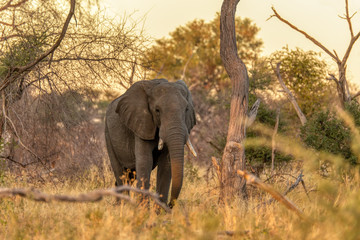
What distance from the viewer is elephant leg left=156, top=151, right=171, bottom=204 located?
323 inches

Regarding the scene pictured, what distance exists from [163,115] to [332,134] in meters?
4.29

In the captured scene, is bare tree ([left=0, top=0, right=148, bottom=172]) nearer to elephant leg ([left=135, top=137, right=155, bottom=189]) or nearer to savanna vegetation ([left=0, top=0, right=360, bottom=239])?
savanna vegetation ([left=0, top=0, right=360, bottom=239])

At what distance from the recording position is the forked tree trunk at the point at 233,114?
829 cm

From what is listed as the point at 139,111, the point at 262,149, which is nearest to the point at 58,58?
the point at 139,111

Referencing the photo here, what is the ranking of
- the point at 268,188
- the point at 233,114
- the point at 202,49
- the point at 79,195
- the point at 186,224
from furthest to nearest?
the point at 202,49, the point at 233,114, the point at 186,224, the point at 268,188, the point at 79,195

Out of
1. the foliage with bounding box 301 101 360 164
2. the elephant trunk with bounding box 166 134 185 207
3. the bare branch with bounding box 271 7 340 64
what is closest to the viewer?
the elephant trunk with bounding box 166 134 185 207

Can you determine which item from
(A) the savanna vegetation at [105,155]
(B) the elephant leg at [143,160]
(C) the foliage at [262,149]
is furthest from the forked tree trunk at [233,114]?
(C) the foliage at [262,149]

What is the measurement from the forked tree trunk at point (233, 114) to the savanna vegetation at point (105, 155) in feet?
0.58

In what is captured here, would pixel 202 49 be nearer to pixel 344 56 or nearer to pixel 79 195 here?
pixel 344 56

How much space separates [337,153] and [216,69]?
22273 mm

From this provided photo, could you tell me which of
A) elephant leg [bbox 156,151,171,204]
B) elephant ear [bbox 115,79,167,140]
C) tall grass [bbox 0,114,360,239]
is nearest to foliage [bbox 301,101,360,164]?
tall grass [bbox 0,114,360,239]

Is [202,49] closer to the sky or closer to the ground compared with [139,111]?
closer to the sky

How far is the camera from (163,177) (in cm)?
828

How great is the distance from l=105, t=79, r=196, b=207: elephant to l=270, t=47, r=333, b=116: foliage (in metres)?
8.26
